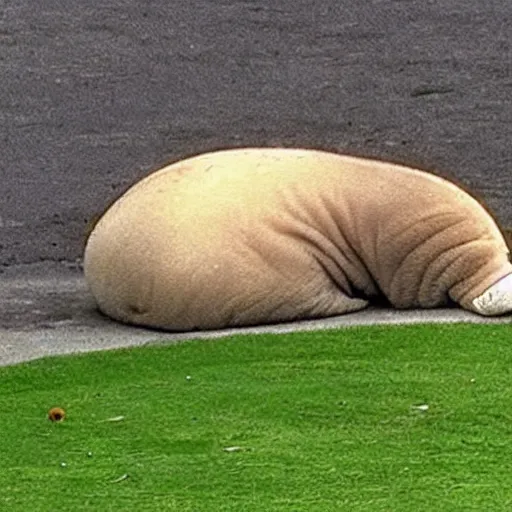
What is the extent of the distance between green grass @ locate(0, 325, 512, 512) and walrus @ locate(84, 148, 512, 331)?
1.33 feet

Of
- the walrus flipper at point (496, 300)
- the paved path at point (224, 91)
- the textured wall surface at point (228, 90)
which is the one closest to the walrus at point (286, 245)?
the walrus flipper at point (496, 300)

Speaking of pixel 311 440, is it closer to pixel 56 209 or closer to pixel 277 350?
pixel 277 350

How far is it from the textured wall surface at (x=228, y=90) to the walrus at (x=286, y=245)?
1.41 m

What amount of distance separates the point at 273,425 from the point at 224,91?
199 inches

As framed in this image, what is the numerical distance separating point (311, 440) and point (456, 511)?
71 centimetres

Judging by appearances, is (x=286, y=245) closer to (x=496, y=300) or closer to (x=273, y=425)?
(x=496, y=300)

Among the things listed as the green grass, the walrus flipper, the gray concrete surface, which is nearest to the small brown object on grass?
the green grass

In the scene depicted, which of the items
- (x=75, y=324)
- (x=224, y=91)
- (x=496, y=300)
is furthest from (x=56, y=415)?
(x=224, y=91)

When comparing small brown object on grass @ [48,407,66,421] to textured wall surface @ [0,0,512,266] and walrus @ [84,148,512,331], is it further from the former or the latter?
textured wall surface @ [0,0,512,266]

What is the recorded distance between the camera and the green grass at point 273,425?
4445mm

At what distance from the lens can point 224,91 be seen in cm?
986

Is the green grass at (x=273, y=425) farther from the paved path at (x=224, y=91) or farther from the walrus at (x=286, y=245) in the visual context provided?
the paved path at (x=224, y=91)

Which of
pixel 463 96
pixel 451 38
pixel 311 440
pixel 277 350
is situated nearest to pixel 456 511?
pixel 311 440

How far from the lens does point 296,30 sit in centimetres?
1067
